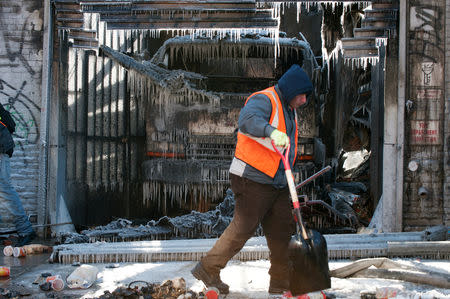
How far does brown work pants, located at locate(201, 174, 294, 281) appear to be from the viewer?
13.8ft

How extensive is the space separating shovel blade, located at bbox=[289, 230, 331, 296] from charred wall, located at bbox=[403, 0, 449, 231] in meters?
3.55

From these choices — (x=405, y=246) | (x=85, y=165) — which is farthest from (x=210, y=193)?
(x=405, y=246)

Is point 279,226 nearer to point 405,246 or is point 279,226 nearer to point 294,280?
point 294,280

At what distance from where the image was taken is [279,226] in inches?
169

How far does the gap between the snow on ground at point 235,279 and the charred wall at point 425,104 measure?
5.27 feet

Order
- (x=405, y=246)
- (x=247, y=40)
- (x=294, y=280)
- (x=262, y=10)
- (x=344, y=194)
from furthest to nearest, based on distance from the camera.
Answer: (x=344, y=194)
(x=247, y=40)
(x=262, y=10)
(x=405, y=246)
(x=294, y=280)

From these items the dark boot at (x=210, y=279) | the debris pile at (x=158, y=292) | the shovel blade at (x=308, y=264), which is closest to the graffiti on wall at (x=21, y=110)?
the debris pile at (x=158, y=292)

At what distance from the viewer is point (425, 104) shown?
23.4 feet

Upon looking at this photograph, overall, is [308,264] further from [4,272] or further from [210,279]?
[4,272]

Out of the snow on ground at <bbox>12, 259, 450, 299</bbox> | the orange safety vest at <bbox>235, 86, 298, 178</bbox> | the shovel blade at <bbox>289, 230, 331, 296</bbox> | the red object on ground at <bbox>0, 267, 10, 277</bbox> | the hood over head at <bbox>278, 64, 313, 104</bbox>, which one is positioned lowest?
the snow on ground at <bbox>12, 259, 450, 299</bbox>

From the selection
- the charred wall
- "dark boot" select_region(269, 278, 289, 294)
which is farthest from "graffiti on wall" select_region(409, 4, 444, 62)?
"dark boot" select_region(269, 278, 289, 294)

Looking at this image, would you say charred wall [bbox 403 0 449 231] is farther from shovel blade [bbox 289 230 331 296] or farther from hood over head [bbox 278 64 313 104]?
shovel blade [bbox 289 230 331 296]

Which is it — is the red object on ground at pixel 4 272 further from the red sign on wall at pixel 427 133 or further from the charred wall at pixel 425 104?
the red sign on wall at pixel 427 133

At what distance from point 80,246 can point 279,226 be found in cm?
255
